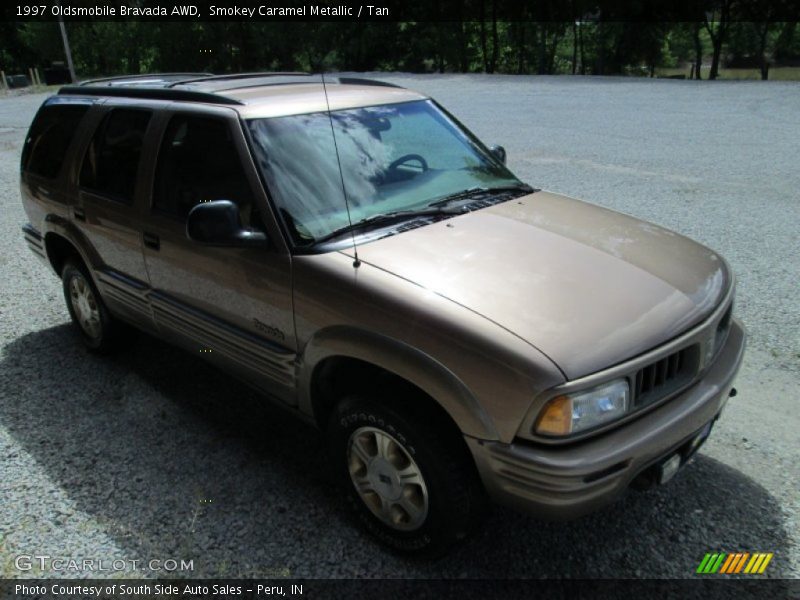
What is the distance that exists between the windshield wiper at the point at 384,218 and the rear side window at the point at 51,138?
2.40 meters

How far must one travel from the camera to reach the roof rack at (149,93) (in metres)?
3.22

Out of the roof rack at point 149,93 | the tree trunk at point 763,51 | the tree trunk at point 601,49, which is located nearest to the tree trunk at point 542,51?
the tree trunk at point 601,49

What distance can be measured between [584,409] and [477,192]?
156 centimetres

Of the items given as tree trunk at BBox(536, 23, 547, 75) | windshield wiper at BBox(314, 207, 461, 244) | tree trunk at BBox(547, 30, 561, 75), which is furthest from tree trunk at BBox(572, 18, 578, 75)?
windshield wiper at BBox(314, 207, 461, 244)

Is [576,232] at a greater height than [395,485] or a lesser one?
greater

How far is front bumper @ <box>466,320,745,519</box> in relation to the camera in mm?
2041

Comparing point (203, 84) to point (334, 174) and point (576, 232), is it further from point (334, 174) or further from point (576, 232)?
point (576, 232)

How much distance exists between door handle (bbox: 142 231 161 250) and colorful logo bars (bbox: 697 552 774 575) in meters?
3.00

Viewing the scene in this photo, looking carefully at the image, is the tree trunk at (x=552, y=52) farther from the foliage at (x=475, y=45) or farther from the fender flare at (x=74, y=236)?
the fender flare at (x=74, y=236)

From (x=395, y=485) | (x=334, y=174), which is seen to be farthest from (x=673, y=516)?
(x=334, y=174)

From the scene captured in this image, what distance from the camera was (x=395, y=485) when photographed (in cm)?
250

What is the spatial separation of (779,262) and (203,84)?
16.6 feet

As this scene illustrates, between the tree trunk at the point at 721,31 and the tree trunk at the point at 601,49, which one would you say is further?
the tree trunk at the point at 601,49

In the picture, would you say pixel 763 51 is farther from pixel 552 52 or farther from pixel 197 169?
pixel 197 169
